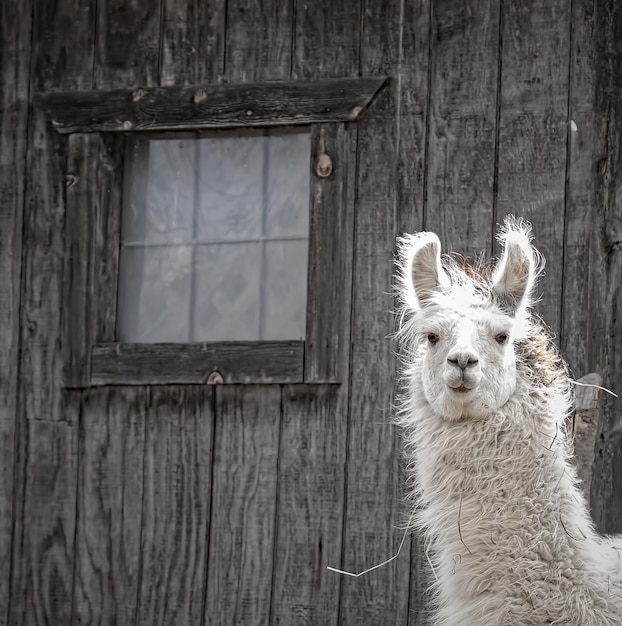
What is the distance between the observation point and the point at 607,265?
728cm

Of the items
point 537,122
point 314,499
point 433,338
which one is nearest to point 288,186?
point 537,122

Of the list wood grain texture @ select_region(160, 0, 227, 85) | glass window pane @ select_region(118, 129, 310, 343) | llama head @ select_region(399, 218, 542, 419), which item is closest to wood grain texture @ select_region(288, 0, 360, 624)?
glass window pane @ select_region(118, 129, 310, 343)

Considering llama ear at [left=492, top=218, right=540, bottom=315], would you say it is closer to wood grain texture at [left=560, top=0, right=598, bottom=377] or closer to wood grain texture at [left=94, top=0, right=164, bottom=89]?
wood grain texture at [left=560, top=0, right=598, bottom=377]

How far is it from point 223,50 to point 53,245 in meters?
1.39

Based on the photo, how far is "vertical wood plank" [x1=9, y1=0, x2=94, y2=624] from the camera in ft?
26.2

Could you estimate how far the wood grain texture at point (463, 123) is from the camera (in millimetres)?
7555

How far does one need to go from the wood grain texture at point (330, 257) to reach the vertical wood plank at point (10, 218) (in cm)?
167

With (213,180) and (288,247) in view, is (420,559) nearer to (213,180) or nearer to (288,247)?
(288,247)

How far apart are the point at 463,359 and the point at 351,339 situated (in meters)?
2.13

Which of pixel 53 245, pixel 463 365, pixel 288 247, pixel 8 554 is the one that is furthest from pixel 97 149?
pixel 463 365

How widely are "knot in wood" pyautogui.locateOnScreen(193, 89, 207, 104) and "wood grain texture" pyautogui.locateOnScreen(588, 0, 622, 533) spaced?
204 centimetres

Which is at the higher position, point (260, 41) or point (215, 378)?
point (260, 41)

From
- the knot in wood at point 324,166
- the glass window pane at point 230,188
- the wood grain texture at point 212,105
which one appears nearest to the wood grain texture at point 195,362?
the glass window pane at point 230,188

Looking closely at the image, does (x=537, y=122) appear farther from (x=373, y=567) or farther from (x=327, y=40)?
(x=373, y=567)
